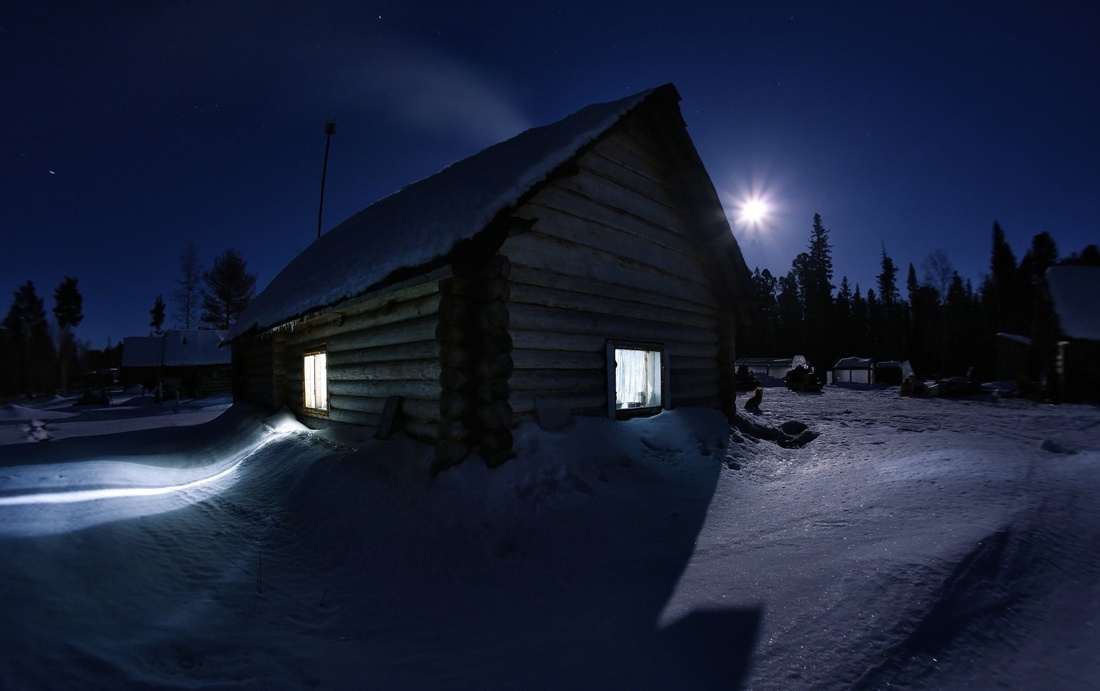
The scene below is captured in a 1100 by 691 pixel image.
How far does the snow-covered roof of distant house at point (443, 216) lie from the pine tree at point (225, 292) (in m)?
35.6

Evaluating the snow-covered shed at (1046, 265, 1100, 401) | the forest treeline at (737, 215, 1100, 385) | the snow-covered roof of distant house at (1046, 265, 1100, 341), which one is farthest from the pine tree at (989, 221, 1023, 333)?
the snow-covered shed at (1046, 265, 1100, 401)

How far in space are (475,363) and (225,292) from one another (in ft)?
143

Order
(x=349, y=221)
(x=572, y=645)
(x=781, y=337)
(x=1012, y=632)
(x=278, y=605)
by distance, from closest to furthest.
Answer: (x=1012, y=632) < (x=572, y=645) < (x=278, y=605) < (x=349, y=221) < (x=781, y=337)

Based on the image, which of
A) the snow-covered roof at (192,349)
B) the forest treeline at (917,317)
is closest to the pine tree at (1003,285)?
the forest treeline at (917,317)

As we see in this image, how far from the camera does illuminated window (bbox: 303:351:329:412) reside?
9594mm

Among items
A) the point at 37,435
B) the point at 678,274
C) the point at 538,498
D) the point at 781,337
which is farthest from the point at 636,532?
the point at 781,337

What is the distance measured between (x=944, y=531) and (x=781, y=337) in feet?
205

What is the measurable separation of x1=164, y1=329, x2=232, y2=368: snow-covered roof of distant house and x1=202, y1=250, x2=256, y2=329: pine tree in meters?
4.46

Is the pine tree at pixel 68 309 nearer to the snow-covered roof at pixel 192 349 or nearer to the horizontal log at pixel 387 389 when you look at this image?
the snow-covered roof at pixel 192 349

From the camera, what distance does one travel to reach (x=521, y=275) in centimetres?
647

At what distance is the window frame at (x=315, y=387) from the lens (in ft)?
30.9

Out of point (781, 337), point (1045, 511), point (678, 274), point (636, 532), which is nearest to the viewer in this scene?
point (1045, 511)

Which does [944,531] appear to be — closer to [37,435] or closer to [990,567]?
[990,567]

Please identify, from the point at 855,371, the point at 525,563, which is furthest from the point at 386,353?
the point at 855,371
